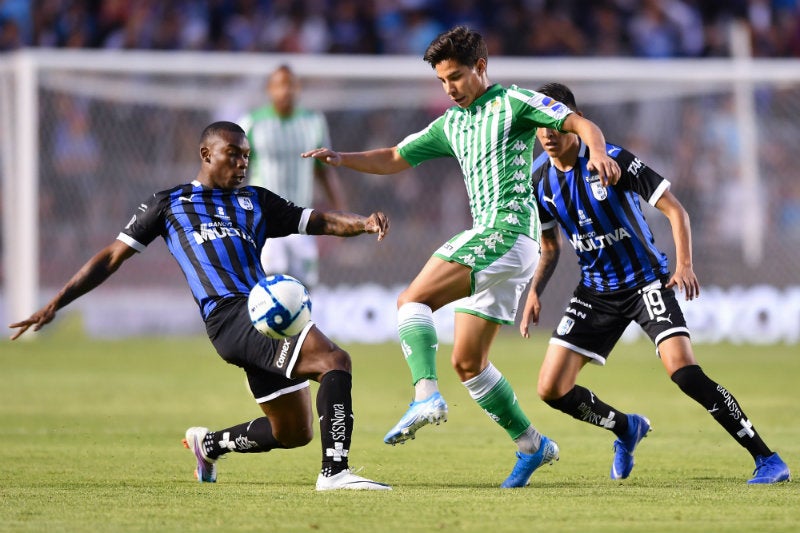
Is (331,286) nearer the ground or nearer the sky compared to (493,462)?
nearer the sky

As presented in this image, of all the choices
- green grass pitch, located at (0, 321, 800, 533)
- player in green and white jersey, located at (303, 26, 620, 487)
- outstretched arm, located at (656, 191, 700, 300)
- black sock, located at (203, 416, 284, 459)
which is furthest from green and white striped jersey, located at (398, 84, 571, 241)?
black sock, located at (203, 416, 284, 459)

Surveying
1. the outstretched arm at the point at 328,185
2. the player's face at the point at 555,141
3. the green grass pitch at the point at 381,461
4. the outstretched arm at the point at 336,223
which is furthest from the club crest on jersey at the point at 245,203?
the outstretched arm at the point at 328,185

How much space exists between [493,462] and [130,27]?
15.3 metres

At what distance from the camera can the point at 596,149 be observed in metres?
6.18

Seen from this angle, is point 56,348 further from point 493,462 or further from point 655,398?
point 493,462

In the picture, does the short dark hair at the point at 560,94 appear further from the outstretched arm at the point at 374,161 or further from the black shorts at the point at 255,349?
the black shorts at the point at 255,349

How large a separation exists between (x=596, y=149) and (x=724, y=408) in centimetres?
164

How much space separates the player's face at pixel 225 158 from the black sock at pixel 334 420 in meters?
1.37

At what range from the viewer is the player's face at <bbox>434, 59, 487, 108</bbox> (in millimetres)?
6742

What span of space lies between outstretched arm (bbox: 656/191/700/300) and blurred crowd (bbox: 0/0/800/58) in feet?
48.3

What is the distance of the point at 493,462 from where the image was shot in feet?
25.6

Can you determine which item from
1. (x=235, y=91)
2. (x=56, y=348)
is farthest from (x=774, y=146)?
(x=56, y=348)

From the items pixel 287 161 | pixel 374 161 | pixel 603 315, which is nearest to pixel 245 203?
pixel 374 161

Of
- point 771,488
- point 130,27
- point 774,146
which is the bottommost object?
point 771,488
